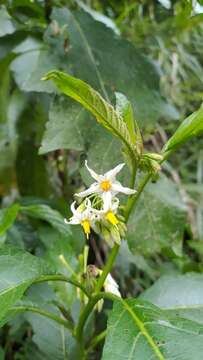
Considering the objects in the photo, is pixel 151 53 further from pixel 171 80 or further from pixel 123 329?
pixel 123 329

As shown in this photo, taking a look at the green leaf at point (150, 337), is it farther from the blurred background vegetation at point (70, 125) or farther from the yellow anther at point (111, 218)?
the blurred background vegetation at point (70, 125)

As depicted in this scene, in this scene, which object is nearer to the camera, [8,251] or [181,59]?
[8,251]

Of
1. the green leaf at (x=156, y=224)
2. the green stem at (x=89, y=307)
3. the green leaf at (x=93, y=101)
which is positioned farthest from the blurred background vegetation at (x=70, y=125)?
the green leaf at (x=93, y=101)

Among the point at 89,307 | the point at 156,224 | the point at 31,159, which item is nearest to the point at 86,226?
the point at 89,307

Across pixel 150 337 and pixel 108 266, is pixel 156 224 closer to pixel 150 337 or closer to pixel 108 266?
pixel 108 266

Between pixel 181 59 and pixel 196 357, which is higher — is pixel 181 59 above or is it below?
below

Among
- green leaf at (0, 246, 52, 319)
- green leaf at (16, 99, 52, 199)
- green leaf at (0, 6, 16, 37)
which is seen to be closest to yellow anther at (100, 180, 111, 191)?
green leaf at (0, 246, 52, 319)

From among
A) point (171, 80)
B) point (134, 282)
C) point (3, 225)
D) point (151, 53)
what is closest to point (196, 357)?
point (3, 225)
